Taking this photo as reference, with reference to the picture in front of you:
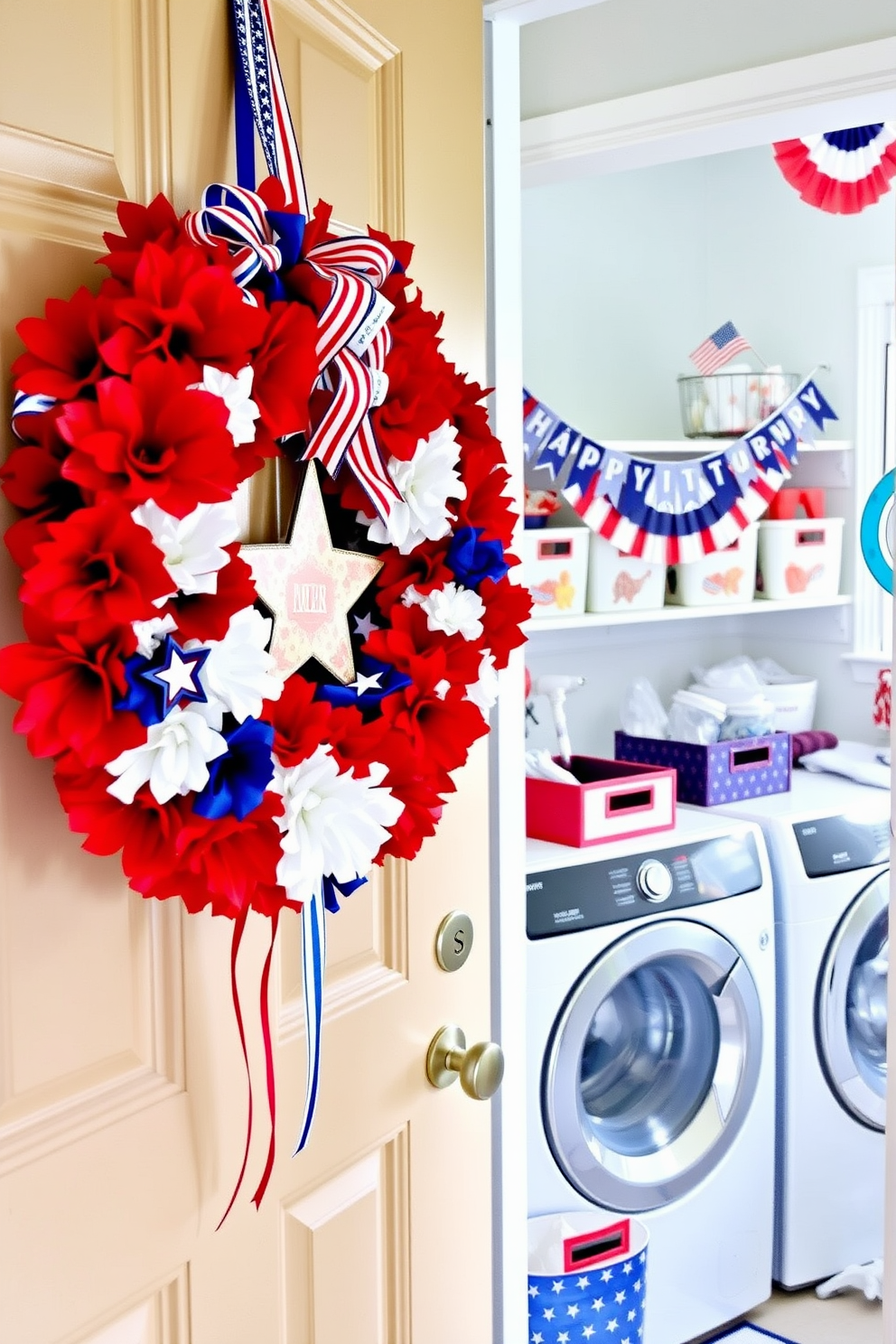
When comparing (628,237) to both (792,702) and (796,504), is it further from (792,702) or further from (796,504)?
(792,702)

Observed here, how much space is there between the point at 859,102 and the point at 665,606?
1497 mm

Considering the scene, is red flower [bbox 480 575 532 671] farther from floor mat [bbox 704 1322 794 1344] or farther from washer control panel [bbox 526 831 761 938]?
floor mat [bbox 704 1322 794 1344]

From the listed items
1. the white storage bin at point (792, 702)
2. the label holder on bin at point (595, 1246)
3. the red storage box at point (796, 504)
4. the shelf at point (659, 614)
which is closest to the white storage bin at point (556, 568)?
the shelf at point (659, 614)

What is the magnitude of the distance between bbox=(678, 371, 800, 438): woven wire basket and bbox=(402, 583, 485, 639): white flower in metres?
2.29

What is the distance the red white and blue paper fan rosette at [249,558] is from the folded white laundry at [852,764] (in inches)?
83.8

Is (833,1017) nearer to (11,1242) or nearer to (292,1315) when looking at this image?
(292,1315)

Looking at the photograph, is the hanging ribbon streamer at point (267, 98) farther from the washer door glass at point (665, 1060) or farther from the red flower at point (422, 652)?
the washer door glass at point (665, 1060)

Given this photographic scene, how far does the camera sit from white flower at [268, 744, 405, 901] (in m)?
0.85

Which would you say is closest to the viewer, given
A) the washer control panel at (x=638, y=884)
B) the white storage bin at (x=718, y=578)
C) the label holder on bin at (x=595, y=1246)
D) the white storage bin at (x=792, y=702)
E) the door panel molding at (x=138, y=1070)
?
the door panel molding at (x=138, y=1070)

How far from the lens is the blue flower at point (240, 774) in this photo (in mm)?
800

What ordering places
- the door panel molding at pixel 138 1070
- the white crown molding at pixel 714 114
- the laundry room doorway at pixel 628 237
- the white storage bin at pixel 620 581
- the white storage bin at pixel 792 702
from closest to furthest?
the door panel molding at pixel 138 1070 → the laundry room doorway at pixel 628 237 → the white crown molding at pixel 714 114 → the white storage bin at pixel 620 581 → the white storage bin at pixel 792 702

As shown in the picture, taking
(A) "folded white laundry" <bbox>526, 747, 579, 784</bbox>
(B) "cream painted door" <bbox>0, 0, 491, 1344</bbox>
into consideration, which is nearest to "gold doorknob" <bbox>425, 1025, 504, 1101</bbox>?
(B) "cream painted door" <bbox>0, 0, 491, 1344</bbox>

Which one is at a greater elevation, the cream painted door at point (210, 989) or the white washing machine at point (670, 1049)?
the cream painted door at point (210, 989)

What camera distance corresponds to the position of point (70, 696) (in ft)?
2.41
